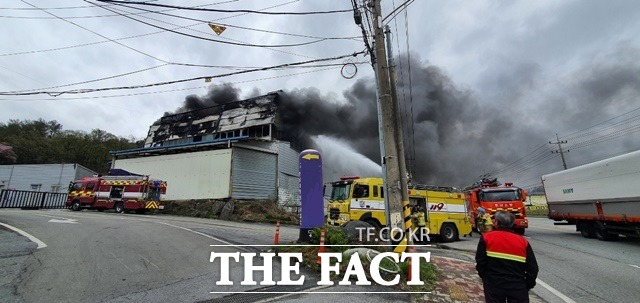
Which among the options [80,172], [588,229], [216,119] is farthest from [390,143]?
[80,172]

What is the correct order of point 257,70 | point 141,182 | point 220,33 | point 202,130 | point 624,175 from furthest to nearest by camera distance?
point 202,130 → point 141,182 → point 624,175 → point 257,70 → point 220,33

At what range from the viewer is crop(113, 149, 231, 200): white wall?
75.5 feet

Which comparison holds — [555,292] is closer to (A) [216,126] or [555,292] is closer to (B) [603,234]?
(B) [603,234]

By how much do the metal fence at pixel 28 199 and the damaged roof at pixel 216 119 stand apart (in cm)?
992

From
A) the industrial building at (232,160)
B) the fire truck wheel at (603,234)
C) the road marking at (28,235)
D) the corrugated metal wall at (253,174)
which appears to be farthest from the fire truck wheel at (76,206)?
the fire truck wheel at (603,234)

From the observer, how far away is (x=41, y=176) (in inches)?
1364

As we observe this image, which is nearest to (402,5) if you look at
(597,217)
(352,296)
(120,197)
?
(352,296)

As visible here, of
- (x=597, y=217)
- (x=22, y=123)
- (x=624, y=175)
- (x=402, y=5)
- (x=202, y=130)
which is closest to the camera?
(x=402, y=5)

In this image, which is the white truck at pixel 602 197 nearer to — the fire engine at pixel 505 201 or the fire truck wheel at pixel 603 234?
the fire truck wheel at pixel 603 234

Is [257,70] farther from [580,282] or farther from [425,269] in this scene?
[580,282]

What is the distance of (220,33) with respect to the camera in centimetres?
881

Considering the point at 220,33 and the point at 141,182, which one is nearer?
the point at 220,33

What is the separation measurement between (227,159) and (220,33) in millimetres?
15368

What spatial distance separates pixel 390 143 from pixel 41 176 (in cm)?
4246
